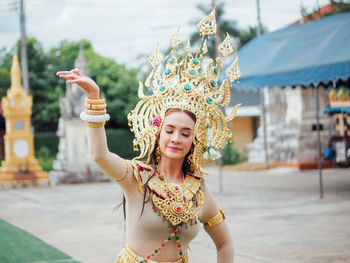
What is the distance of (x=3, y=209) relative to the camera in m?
10.5

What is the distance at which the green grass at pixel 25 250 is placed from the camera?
616 centimetres

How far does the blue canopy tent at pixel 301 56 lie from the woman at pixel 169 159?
6.36 metres

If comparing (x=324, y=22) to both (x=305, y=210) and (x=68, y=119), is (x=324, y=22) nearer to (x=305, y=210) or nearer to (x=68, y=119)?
(x=305, y=210)

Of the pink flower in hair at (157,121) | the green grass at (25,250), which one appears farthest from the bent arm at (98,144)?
the green grass at (25,250)

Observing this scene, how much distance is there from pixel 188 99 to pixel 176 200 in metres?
0.57

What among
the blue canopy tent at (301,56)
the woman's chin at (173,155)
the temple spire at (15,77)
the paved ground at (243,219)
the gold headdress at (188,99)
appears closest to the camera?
the woman's chin at (173,155)

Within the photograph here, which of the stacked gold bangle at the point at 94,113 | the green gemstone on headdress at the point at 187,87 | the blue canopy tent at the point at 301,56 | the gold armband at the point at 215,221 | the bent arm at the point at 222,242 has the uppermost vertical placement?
the blue canopy tent at the point at 301,56

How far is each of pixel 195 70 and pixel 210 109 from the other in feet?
0.81

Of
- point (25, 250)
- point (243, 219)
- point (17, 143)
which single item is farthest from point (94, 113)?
point (17, 143)

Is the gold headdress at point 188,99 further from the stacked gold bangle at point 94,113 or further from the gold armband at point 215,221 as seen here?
the stacked gold bangle at point 94,113

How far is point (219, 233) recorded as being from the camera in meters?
3.10

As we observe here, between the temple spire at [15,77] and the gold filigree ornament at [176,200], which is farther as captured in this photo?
the temple spire at [15,77]

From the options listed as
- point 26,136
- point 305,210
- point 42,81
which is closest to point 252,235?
point 305,210

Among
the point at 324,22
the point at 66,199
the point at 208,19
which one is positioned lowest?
the point at 66,199
